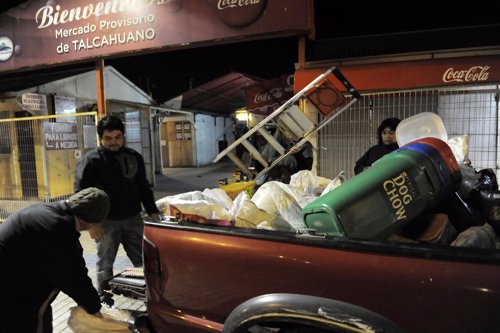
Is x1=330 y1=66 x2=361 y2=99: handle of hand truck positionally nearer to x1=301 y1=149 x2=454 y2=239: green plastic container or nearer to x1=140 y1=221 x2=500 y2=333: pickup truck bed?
x1=301 y1=149 x2=454 y2=239: green plastic container

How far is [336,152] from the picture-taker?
227 inches

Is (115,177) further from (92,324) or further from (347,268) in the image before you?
(347,268)

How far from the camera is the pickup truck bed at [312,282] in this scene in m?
1.25

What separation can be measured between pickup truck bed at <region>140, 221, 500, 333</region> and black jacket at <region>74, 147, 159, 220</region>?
1.27 m

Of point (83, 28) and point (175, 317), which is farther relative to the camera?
point (83, 28)

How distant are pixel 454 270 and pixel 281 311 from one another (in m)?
0.67

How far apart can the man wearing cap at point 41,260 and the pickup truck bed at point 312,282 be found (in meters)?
0.35

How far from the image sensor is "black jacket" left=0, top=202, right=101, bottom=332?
1805 millimetres

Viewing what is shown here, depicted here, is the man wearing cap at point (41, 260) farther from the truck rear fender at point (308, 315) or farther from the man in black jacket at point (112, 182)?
the man in black jacket at point (112, 182)


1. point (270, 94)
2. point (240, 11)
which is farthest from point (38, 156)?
point (270, 94)

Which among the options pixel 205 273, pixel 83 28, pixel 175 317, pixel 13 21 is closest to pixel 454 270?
pixel 205 273

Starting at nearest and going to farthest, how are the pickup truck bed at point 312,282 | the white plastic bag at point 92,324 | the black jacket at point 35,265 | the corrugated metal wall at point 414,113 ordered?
the pickup truck bed at point 312,282
the black jacket at point 35,265
the white plastic bag at point 92,324
the corrugated metal wall at point 414,113

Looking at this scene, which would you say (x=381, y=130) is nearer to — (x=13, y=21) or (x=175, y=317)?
(x=175, y=317)

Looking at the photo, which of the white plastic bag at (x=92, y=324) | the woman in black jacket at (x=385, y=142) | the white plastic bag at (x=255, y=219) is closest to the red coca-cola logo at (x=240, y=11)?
the woman in black jacket at (x=385, y=142)
